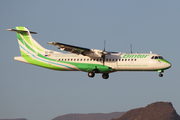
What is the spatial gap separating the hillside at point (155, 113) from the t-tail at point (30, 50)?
151 m

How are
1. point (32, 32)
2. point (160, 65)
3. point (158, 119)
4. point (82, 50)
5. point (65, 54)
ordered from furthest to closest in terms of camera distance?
point (158, 119) → point (32, 32) → point (65, 54) → point (82, 50) → point (160, 65)

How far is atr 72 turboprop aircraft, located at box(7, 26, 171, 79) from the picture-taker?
39.7 metres

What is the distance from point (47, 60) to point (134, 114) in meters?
158

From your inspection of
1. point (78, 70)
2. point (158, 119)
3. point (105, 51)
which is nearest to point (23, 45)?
point (78, 70)

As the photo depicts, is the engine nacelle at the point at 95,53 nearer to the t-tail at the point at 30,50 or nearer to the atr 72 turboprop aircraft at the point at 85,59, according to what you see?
the atr 72 turboprop aircraft at the point at 85,59

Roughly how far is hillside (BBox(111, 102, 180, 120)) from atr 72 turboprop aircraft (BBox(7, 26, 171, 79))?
151 metres

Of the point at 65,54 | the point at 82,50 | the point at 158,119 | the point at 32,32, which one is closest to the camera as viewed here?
the point at 82,50

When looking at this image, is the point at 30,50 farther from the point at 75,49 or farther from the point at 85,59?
the point at 85,59

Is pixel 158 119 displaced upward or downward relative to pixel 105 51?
downward

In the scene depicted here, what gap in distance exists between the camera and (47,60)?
4497 cm

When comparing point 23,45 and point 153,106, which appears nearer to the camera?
point 23,45

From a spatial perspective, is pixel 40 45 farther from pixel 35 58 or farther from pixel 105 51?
pixel 105 51

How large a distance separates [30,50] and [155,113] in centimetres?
15654

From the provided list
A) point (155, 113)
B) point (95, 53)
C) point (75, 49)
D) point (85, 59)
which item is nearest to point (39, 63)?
point (75, 49)
